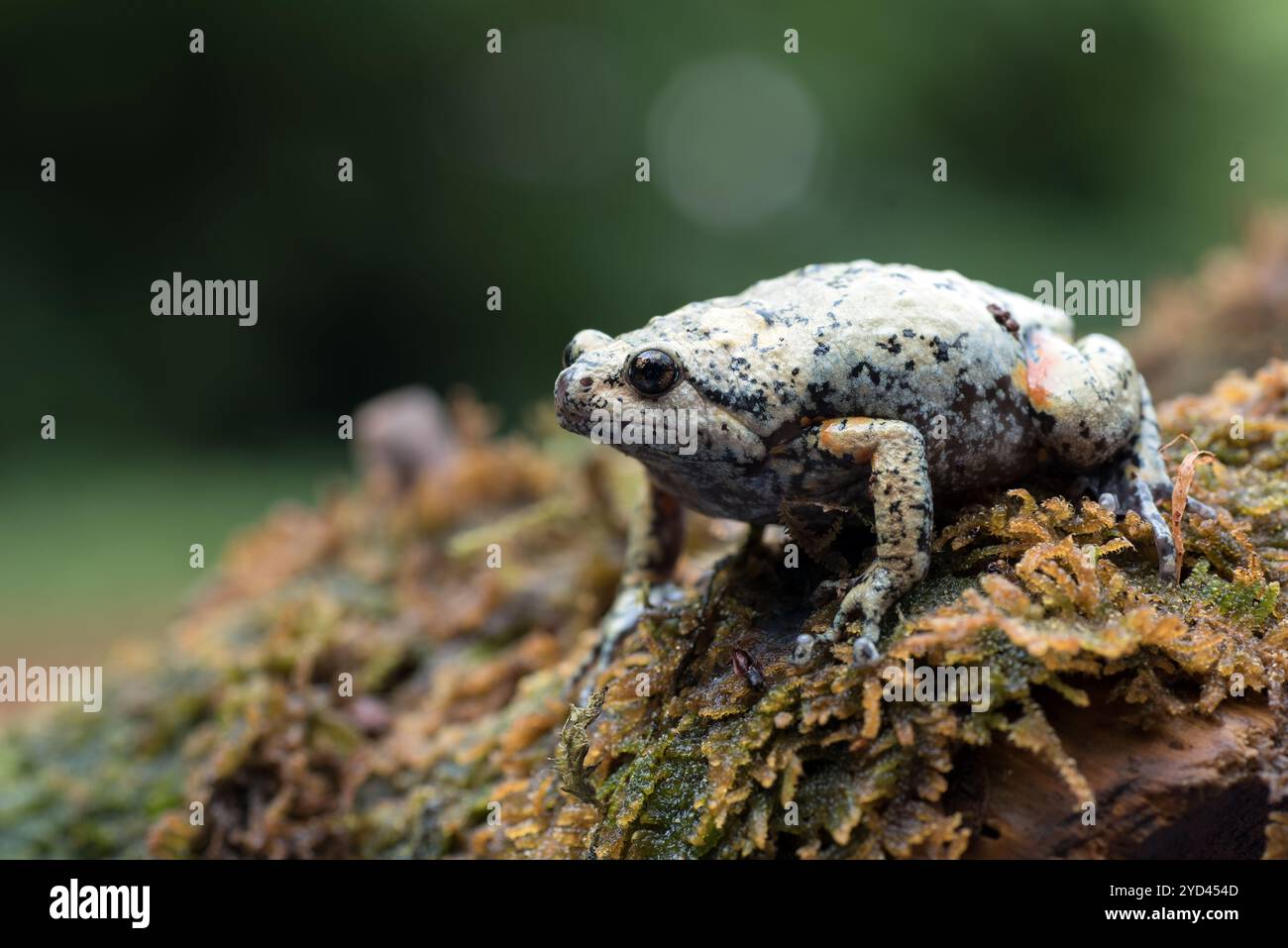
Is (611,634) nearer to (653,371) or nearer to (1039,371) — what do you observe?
(653,371)

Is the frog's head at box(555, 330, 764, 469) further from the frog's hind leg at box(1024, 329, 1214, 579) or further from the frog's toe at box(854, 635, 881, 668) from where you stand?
the frog's hind leg at box(1024, 329, 1214, 579)

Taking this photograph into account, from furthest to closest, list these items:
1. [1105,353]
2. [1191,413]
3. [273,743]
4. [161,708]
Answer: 1. [161,708]
2. [273,743]
3. [1191,413]
4. [1105,353]

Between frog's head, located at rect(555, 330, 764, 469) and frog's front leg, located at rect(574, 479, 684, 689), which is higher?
frog's head, located at rect(555, 330, 764, 469)

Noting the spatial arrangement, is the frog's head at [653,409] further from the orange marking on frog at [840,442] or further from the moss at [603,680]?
the moss at [603,680]

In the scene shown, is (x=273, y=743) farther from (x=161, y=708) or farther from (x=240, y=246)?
(x=240, y=246)

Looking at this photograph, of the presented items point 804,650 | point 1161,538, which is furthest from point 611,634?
point 1161,538

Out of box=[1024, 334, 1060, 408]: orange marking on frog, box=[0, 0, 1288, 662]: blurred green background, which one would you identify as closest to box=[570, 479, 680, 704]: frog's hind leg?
box=[1024, 334, 1060, 408]: orange marking on frog

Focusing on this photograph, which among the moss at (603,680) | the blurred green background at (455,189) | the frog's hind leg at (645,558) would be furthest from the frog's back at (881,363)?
the blurred green background at (455,189)
